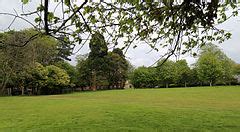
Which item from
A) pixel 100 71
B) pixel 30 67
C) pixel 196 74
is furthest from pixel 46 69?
pixel 196 74

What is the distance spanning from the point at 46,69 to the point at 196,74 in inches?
1649

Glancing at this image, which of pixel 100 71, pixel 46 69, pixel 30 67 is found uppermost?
pixel 100 71

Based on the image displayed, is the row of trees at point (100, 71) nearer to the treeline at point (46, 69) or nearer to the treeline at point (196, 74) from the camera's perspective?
the treeline at point (46, 69)

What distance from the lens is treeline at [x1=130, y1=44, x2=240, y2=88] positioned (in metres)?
84.6

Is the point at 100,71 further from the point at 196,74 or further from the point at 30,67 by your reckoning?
the point at 30,67

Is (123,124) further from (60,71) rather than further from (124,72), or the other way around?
(124,72)

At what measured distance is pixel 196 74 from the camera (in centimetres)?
9050

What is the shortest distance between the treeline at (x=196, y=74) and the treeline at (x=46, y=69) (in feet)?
24.3

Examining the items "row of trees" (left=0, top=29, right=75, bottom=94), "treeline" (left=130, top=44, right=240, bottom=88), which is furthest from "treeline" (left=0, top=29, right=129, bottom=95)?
"treeline" (left=130, top=44, right=240, bottom=88)

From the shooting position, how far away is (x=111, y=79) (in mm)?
87000

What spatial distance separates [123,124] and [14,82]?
175ft

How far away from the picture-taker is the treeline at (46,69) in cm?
4784

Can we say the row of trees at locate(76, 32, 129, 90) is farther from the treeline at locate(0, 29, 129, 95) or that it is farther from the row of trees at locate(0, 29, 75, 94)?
the row of trees at locate(0, 29, 75, 94)

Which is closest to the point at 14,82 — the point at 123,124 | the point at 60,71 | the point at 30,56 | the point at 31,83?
the point at 31,83
